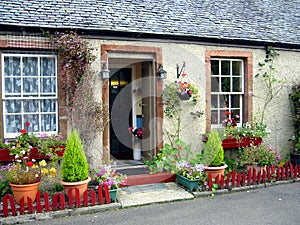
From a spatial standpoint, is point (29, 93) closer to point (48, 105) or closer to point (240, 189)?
point (48, 105)

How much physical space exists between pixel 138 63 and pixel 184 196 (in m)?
4.44

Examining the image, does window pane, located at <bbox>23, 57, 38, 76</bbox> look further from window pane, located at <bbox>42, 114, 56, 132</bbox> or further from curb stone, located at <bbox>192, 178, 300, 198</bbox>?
curb stone, located at <bbox>192, 178, 300, 198</bbox>

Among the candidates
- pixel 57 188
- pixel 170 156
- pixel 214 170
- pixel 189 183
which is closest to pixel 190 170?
pixel 189 183

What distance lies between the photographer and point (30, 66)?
6.97 meters

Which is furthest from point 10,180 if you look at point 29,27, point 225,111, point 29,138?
point 225,111

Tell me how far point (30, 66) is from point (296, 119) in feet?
25.4

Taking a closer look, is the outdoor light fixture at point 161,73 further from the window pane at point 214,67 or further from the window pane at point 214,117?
the window pane at point 214,117

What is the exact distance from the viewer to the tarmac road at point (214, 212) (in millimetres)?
5324

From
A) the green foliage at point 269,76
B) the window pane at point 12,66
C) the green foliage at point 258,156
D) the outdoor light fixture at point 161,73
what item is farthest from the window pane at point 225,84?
the window pane at point 12,66

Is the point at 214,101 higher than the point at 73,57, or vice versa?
the point at 73,57

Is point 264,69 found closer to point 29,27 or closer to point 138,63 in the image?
point 138,63

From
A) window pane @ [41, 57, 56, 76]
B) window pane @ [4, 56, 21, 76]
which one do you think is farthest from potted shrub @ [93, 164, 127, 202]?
window pane @ [4, 56, 21, 76]

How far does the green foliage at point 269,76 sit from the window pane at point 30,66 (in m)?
6.19

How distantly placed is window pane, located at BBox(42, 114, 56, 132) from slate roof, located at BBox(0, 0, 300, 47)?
206 cm
